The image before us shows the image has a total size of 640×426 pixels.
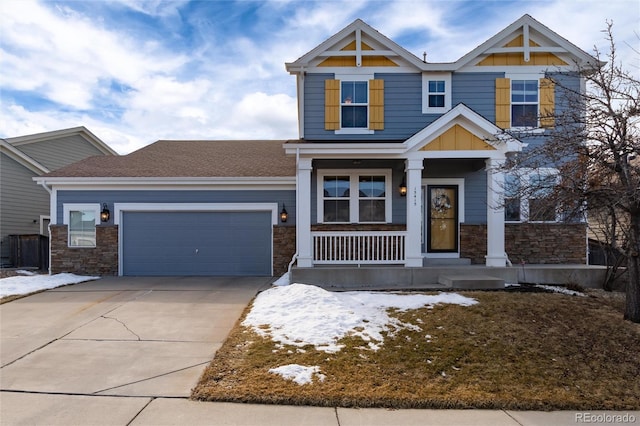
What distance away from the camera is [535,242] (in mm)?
10375

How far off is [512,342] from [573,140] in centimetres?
315

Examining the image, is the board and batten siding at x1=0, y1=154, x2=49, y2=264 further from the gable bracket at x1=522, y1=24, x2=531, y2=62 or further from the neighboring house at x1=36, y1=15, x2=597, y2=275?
the gable bracket at x1=522, y1=24, x2=531, y2=62

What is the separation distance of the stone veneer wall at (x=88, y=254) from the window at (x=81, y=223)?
0.14 metres

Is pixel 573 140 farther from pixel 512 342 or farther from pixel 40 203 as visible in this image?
pixel 40 203

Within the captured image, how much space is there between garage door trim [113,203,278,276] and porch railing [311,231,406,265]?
86.1 inches

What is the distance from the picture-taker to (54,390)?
3904 mm

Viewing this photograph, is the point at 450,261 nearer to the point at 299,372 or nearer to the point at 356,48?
the point at 356,48

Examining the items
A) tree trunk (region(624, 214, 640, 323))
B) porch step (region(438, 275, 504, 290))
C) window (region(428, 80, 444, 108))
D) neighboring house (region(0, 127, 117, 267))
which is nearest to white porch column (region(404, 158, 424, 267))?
porch step (region(438, 275, 504, 290))

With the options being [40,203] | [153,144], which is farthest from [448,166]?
[40,203]

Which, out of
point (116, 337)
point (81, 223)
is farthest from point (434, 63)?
point (81, 223)

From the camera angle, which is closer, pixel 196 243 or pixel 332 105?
pixel 332 105

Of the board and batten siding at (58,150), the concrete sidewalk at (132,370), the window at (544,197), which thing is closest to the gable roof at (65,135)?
the board and batten siding at (58,150)

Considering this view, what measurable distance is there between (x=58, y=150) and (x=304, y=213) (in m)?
15.0

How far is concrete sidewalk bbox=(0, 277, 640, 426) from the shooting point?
3.40 m
